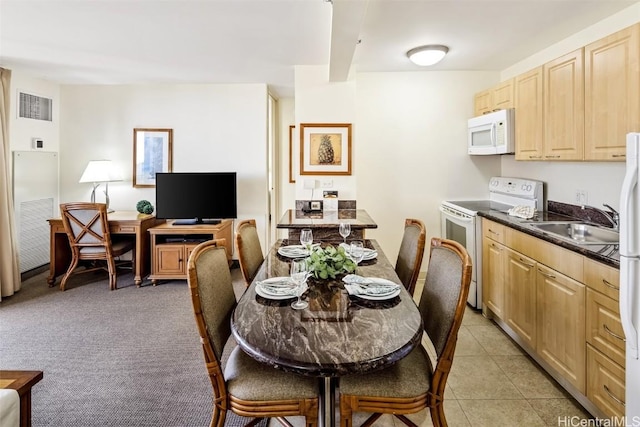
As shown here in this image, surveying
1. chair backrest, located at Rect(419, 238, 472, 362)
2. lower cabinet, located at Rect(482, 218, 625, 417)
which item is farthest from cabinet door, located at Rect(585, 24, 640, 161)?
chair backrest, located at Rect(419, 238, 472, 362)

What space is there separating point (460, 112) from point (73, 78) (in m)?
4.57

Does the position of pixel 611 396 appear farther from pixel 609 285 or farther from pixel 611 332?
pixel 609 285

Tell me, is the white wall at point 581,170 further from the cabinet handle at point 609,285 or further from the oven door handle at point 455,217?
the cabinet handle at point 609,285

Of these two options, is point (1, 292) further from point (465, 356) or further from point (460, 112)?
point (460, 112)

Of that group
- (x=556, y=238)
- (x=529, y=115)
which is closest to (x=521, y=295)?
(x=556, y=238)

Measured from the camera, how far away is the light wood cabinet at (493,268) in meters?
2.99

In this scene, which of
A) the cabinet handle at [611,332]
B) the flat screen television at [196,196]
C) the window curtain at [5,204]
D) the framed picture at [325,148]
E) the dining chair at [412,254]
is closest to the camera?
the cabinet handle at [611,332]

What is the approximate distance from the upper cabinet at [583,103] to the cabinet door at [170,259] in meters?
3.65

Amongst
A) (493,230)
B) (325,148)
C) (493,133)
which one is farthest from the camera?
(325,148)

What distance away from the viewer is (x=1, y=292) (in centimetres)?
382

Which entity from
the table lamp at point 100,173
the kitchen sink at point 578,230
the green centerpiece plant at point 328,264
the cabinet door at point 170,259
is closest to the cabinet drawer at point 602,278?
the kitchen sink at point 578,230

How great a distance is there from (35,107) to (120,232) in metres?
1.91

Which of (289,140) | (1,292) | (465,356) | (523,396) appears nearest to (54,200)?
(1,292)

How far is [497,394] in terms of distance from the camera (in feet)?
7.25
